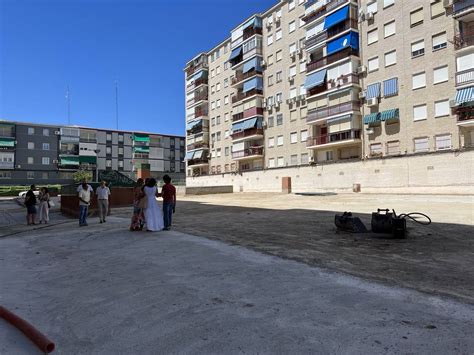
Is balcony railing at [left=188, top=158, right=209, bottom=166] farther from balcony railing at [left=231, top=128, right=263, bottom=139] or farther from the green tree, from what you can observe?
the green tree

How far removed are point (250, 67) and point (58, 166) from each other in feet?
164

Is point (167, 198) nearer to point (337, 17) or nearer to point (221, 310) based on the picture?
point (221, 310)

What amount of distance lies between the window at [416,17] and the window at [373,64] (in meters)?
4.27

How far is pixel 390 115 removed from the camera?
34.4 m

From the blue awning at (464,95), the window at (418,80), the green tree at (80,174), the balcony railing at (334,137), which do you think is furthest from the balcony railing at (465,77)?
the green tree at (80,174)

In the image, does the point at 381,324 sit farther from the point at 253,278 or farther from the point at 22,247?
the point at 22,247

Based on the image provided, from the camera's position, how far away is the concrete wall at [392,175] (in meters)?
27.9

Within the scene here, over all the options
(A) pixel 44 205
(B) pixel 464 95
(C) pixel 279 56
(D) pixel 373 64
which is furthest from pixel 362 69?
(A) pixel 44 205

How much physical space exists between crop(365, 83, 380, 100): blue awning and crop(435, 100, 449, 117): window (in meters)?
5.88

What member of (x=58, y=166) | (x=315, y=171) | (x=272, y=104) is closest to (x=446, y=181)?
(x=315, y=171)

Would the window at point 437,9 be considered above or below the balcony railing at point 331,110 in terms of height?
above

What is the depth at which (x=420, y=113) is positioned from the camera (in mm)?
32812

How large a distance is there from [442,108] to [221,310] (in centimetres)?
3286

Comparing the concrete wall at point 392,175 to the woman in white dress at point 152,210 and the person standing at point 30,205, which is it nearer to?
the woman in white dress at point 152,210
